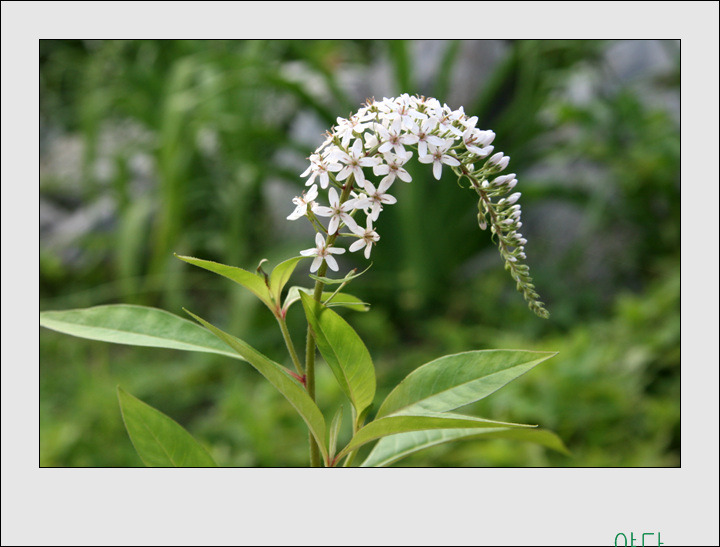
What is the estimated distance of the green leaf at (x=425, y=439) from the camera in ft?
1.68

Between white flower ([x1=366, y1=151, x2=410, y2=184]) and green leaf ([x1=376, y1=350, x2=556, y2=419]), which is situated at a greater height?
white flower ([x1=366, y1=151, x2=410, y2=184])

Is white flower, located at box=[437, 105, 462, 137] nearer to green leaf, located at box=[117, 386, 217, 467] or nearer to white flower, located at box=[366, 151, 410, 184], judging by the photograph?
white flower, located at box=[366, 151, 410, 184]

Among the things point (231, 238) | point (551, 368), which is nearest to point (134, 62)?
point (231, 238)

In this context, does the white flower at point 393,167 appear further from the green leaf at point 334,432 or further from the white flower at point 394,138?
the green leaf at point 334,432

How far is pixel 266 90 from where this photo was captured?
200 centimetres

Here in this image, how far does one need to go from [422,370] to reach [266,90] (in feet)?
5.54

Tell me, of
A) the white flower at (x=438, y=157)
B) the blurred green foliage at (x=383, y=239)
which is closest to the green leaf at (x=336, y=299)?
the white flower at (x=438, y=157)

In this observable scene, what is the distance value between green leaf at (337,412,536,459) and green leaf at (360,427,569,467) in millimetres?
85

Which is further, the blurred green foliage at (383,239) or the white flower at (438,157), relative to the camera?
the blurred green foliage at (383,239)

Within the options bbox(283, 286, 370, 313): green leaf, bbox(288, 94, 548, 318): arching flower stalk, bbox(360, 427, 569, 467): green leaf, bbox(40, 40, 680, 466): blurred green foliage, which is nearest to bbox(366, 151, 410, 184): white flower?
bbox(288, 94, 548, 318): arching flower stalk

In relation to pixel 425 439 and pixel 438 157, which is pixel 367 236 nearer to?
pixel 438 157

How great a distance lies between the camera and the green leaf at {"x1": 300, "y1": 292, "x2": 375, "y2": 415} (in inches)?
16.9

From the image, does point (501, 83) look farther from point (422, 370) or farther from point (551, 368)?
point (422, 370)

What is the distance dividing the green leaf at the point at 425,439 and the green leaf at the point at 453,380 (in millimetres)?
60
